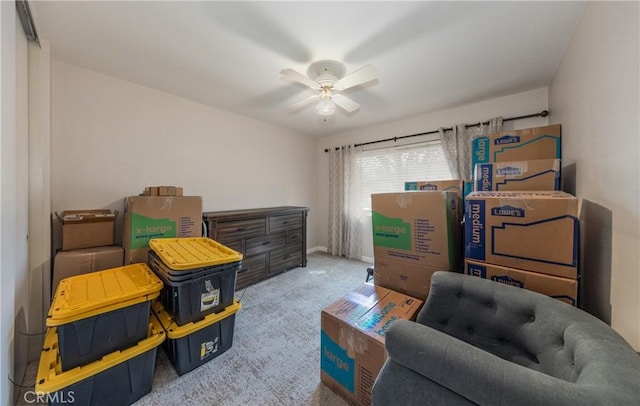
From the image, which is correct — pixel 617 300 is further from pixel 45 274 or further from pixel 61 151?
pixel 61 151

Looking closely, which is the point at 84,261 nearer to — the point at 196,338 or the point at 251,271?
the point at 196,338

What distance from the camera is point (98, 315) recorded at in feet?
3.93

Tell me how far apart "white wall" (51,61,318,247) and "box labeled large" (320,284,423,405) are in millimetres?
2442

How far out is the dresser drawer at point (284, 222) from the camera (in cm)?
325

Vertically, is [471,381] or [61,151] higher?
[61,151]

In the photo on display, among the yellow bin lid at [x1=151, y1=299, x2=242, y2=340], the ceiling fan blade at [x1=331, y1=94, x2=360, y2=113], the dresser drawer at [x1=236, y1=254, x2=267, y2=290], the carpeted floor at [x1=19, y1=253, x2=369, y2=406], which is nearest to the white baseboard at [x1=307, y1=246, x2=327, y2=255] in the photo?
the dresser drawer at [x1=236, y1=254, x2=267, y2=290]

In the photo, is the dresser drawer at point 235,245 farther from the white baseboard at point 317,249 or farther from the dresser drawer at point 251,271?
the white baseboard at point 317,249

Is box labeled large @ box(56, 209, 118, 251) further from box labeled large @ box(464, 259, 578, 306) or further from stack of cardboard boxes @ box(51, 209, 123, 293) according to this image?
box labeled large @ box(464, 259, 578, 306)

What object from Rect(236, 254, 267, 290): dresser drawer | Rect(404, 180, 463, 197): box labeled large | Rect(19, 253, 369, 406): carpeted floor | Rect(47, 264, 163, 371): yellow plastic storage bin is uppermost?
Rect(404, 180, 463, 197): box labeled large

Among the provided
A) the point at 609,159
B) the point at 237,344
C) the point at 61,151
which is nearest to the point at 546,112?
the point at 609,159

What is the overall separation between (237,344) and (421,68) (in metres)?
2.94

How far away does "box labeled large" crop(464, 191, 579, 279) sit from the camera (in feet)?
3.56

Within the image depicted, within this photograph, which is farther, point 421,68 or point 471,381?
point 421,68

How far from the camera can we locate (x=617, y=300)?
1005 millimetres
